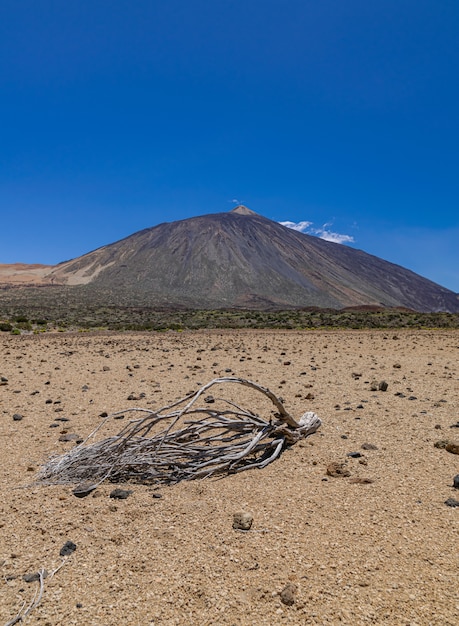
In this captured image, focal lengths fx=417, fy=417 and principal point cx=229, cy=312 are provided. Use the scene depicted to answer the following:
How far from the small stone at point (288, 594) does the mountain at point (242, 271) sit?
8849 cm

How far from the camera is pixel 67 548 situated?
10.7ft

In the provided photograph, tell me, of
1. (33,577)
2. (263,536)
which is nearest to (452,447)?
(263,536)

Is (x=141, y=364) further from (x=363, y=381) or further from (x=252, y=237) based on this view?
(x=252, y=237)

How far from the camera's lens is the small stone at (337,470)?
448 cm

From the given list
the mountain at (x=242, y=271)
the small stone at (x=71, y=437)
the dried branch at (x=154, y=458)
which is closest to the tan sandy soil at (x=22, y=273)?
the mountain at (x=242, y=271)

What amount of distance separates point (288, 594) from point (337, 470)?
79.5 inches

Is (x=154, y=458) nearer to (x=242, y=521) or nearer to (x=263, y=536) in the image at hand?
(x=242, y=521)

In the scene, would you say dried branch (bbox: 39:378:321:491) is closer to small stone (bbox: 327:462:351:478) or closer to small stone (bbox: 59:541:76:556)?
small stone (bbox: 327:462:351:478)

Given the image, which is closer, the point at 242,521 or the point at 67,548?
the point at 67,548

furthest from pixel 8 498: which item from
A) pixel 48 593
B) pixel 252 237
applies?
pixel 252 237

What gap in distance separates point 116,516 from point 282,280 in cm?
12317

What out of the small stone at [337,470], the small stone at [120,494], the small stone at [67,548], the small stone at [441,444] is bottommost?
the small stone at [67,548]

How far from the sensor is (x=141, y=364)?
41.7 ft

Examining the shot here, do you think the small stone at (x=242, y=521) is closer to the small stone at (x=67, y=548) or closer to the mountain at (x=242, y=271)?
the small stone at (x=67, y=548)
